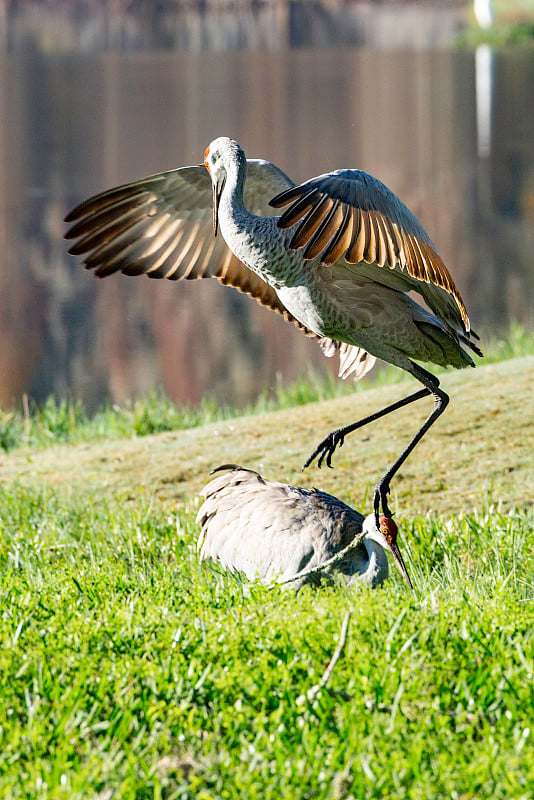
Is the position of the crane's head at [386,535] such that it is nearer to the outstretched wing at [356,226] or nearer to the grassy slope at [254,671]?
the grassy slope at [254,671]

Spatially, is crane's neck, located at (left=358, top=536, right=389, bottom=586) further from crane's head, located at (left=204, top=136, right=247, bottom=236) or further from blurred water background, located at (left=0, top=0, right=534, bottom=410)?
blurred water background, located at (left=0, top=0, right=534, bottom=410)

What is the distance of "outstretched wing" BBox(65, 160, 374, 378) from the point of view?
477cm

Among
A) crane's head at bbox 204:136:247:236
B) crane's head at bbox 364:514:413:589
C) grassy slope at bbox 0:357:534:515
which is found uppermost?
crane's head at bbox 204:136:247:236

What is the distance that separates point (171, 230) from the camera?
499cm

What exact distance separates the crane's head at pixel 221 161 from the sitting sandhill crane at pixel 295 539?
3.75 feet

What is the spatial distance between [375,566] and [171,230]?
69.1 inches

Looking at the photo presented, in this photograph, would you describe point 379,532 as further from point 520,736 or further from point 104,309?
point 104,309

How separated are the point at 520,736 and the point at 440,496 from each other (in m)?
2.69

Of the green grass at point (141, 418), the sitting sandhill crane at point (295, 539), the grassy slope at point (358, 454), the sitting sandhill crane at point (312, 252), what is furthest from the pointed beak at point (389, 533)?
the green grass at point (141, 418)

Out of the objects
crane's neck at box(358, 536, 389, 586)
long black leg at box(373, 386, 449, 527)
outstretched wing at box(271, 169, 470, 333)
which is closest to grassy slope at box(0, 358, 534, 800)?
crane's neck at box(358, 536, 389, 586)

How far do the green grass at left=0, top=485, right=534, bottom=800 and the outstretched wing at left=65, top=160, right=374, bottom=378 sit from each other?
1.41 meters

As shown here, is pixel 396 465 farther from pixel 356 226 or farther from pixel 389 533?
pixel 356 226

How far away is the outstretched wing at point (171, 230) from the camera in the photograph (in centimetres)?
477

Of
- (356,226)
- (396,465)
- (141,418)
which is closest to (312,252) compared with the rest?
(356,226)
